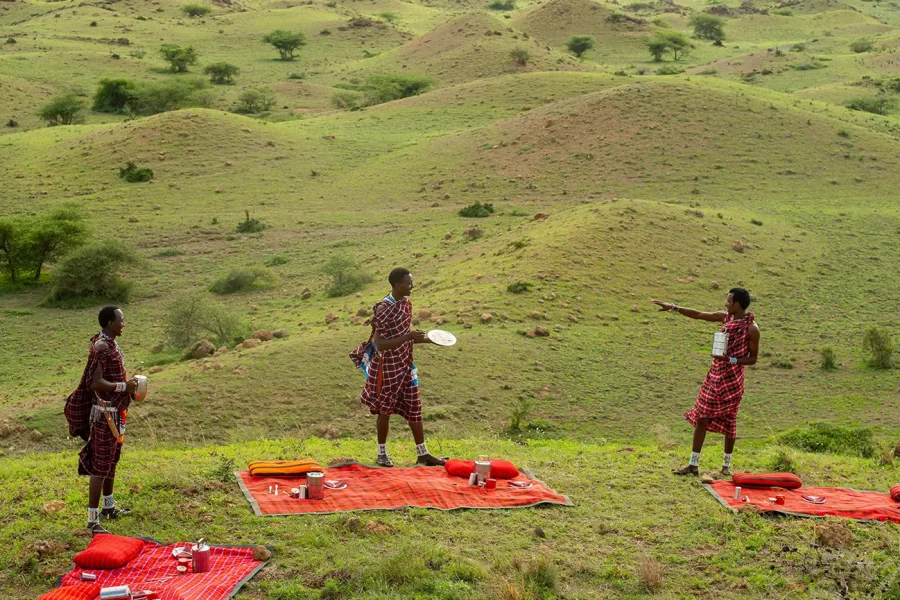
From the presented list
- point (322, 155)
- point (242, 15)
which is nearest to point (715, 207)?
point (322, 155)

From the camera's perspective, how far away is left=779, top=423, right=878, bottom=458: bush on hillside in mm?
12609

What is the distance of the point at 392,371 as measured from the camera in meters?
9.41

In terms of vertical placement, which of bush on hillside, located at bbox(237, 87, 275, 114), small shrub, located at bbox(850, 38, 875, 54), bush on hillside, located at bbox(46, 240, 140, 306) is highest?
small shrub, located at bbox(850, 38, 875, 54)

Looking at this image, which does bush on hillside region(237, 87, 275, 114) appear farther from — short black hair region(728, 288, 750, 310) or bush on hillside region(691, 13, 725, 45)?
short black hair region(728, 288, 750, 310)

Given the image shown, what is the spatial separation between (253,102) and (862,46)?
3863 centimetres

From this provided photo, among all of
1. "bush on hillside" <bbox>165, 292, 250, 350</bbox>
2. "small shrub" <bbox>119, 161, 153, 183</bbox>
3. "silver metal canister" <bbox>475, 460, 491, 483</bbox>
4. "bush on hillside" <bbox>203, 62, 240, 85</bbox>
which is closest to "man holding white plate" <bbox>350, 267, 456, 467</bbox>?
"silver metal canister" <bbox>475, 460, 491, 483</bbox>

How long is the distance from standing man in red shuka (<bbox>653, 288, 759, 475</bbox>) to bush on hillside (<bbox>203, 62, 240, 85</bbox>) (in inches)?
1979

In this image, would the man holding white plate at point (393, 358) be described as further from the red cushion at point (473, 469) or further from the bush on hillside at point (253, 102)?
the bush on hillside at point (253, 102)

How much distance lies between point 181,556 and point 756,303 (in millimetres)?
16407

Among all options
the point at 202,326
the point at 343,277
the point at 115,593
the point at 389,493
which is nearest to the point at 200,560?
the point at 115,593

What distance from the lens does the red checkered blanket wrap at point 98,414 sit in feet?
25.2

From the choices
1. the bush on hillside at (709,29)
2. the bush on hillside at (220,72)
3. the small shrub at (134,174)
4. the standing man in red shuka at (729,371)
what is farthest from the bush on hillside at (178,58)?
the standing man in red shuka at (729,371)

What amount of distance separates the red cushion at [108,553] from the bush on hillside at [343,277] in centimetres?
1516

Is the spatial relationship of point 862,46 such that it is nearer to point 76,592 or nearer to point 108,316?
point 108,316
